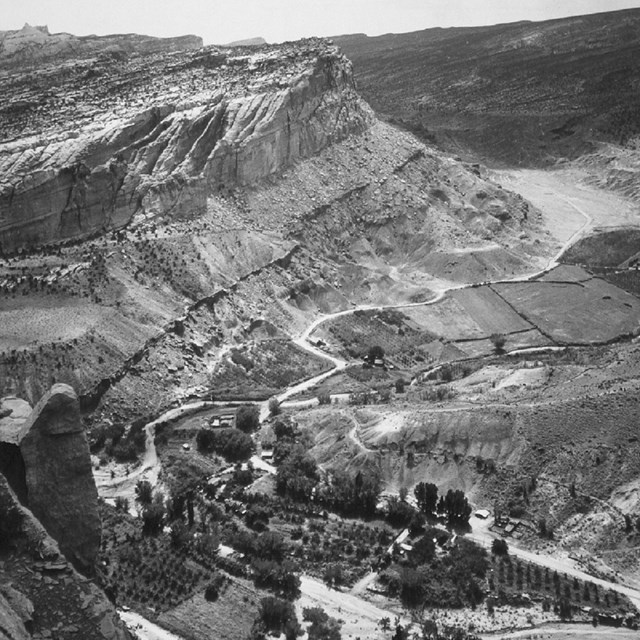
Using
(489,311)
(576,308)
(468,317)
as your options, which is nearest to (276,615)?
(468,317)

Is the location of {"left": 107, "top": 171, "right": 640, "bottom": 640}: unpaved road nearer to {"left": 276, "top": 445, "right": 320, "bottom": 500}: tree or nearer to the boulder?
{"left": 276, "top": 445, "right": 320, "bottom": 500}: tree

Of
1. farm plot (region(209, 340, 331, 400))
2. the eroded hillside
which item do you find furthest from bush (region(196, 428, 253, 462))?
farm plot (region(209, 340, 331, 400))

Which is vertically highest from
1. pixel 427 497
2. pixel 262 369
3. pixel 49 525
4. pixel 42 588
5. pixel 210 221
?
pixel 210 221

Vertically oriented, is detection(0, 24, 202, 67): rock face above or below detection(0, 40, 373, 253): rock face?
above

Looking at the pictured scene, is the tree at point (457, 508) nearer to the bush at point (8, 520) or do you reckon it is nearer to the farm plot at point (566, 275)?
the bush at point (8, 520)

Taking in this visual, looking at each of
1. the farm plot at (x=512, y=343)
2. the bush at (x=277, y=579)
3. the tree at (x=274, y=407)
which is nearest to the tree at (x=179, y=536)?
the bush at (x=277, y=579)

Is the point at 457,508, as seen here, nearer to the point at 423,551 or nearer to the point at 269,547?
the point at 423,551

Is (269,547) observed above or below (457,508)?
below
